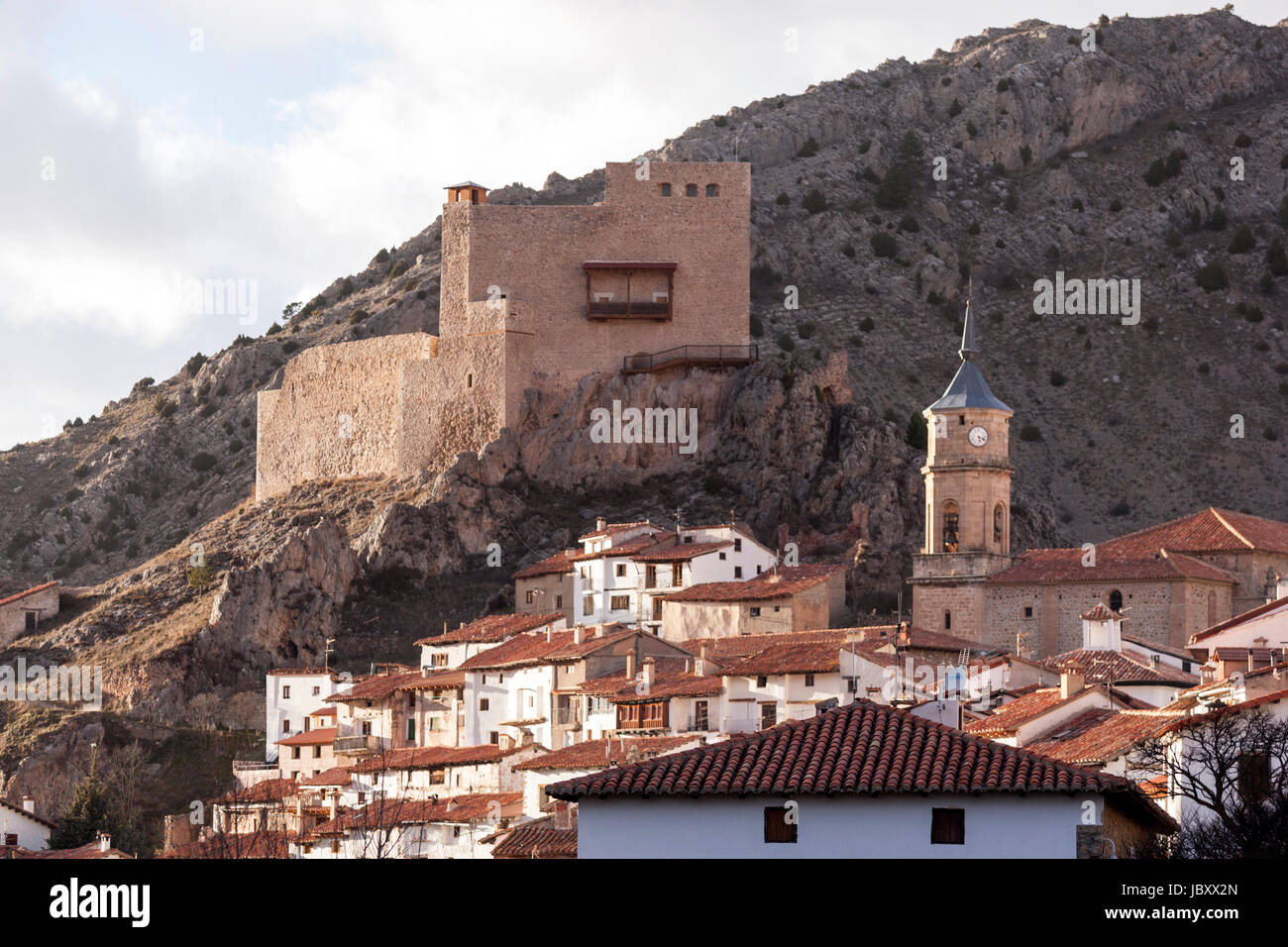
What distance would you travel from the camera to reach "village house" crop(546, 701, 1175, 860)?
31562 millimetres

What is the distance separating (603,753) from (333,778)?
56.3 ft

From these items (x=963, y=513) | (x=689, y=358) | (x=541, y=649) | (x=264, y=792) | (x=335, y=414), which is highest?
(x=689, y=358)

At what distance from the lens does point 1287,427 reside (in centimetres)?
12588

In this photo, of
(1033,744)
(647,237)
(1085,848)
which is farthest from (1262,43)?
(1085,848)

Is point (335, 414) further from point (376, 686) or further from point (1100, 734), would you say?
point (1100, 734)

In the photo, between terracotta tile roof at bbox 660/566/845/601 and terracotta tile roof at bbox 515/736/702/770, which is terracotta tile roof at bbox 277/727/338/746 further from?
terracotta tile roof at bbox 515/736/702/770

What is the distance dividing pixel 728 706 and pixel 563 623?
66.6ft

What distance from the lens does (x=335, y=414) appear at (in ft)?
353

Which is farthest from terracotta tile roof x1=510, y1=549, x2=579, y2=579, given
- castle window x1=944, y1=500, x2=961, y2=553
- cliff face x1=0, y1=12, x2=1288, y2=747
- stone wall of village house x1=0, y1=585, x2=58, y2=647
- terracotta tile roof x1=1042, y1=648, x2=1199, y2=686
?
terracotta tile roof x1=1042, y1=648, x2=1199, y2=686

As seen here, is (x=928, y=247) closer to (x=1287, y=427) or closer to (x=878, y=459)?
(x=1287, y=427)

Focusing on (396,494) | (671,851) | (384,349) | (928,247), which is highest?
(928,247)

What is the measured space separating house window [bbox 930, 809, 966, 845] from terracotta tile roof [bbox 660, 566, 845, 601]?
48.4 metres

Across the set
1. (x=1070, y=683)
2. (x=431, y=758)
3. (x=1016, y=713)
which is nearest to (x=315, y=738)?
(x=431, y=758)
